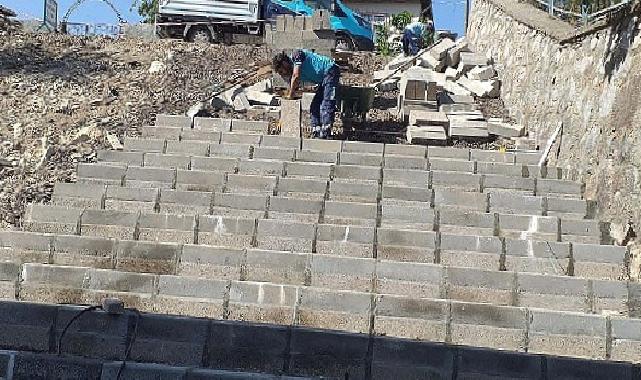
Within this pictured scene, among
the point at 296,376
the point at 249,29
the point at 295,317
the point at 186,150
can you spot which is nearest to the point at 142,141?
the point at 186,150

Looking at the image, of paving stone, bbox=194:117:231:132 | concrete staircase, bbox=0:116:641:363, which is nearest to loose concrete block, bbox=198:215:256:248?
concrete staircase, bbox=0:116:641:363

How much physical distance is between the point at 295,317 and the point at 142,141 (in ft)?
11.0

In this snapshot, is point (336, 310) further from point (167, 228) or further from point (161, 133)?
point (161, 133)

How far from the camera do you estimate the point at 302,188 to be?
6352 mm

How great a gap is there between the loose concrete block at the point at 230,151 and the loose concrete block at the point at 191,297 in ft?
7.79

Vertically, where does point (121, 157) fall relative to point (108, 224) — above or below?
above

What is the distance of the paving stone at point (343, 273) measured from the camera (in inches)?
200

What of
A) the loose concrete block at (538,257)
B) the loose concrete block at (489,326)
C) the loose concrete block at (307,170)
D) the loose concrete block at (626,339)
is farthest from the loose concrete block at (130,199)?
the loose concrete block at (626,339)

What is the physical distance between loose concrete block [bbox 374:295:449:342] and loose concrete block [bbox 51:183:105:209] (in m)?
2.78

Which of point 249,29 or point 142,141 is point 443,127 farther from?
point 249,29

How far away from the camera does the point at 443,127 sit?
8.57 meters

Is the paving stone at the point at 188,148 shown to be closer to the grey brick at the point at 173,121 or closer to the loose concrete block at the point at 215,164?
the loose concrete block at the point at 215,164

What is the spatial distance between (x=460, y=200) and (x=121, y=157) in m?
3.21

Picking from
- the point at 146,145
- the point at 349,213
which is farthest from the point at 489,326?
the point at 146,145
